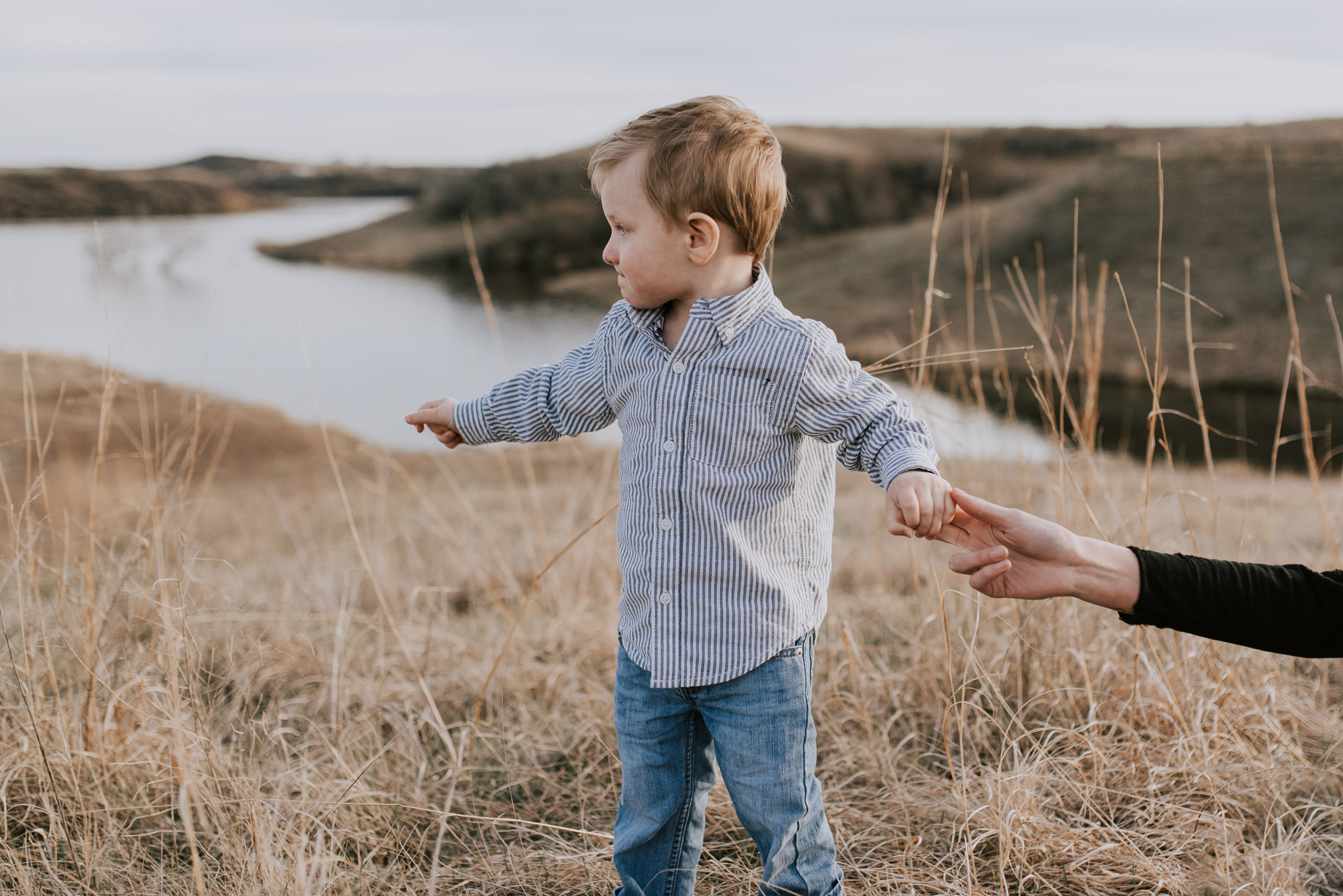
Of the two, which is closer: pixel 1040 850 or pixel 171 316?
pixel 1040 850

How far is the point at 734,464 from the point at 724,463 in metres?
0.02

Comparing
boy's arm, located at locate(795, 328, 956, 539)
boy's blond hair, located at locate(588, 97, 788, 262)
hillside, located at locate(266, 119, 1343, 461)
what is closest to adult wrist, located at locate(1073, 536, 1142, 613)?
boy's arm, located at locate(795, 328, 956, 539)

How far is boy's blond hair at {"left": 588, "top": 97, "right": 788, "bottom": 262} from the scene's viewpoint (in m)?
1.33

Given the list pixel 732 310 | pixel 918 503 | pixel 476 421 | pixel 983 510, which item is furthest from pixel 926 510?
pixel 476 421

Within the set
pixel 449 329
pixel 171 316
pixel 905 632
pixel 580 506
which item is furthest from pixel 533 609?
pixel 171 316

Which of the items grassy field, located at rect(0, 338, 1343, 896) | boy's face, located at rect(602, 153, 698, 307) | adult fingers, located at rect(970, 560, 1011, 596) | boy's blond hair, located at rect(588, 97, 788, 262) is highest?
boy's blond hair, located at rect(588, 97, 788, 262)

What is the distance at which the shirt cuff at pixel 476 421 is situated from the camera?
164 centimetres

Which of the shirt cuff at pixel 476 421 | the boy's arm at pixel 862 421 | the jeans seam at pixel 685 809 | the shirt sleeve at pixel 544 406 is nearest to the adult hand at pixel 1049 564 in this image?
the boy's arm at pixel 862 421

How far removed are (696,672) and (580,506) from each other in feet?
16.4

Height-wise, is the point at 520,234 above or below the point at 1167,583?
above

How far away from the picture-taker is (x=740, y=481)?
1391mm

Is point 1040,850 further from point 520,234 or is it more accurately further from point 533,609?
point 520,234

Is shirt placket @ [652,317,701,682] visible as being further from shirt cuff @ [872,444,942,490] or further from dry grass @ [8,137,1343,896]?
dry grass @ [8,137,1343,896]

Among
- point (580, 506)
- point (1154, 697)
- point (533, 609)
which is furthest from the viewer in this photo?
point (580, 506)
